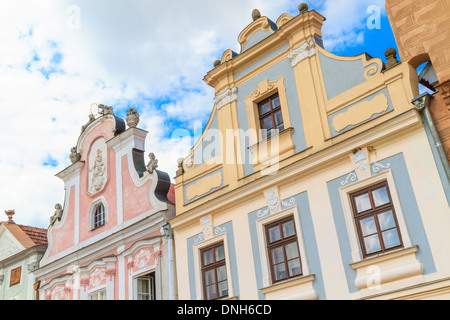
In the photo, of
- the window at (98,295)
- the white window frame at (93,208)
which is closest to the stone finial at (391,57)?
the white window frame at (93,208)

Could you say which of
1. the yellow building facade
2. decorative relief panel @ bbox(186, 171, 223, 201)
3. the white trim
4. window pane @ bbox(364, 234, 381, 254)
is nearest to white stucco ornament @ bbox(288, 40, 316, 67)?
the yellow building facade

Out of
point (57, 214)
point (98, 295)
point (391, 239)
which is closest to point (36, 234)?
point (57, 214)

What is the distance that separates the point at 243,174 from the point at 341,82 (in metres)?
3.03

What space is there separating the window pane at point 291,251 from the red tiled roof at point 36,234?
1138 centimetres

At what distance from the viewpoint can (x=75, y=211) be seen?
16797 mm

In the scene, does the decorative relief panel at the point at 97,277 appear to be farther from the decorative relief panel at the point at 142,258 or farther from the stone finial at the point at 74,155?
the stone finial at the point at 74,155

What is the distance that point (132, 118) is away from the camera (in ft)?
51.9

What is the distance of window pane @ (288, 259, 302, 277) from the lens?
1037cm

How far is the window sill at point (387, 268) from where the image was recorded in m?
8.69

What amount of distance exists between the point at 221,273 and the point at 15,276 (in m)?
9.93

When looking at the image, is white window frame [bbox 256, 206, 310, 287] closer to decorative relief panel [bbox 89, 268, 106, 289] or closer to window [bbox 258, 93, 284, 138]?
window [bbox 258, 93, 284, 138]
